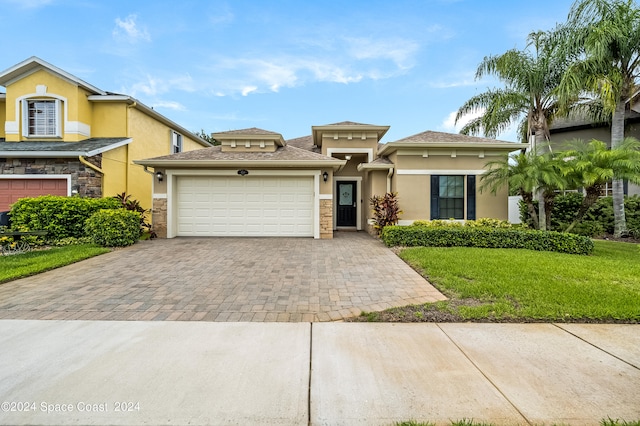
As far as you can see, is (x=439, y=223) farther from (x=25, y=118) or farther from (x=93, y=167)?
(x=25, y=118)

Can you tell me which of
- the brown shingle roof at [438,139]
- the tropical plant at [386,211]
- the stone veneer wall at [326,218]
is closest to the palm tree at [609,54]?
the brown shingle roof at [438,139]

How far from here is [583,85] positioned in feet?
36.1

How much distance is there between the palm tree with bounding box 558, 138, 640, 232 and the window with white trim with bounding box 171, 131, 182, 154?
56.5 feet

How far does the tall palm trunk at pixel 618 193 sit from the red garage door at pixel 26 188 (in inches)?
781

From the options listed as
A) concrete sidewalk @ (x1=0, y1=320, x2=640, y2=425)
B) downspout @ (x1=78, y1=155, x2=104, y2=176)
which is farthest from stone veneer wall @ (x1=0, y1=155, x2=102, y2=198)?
concrete sidewalk @ (x1=0, y1=320, x2=640, y2=425)

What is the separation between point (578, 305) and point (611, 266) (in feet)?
11.3

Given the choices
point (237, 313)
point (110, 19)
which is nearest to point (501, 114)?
point (237, 313)

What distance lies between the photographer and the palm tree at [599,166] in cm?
848

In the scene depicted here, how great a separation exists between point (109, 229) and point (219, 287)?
6.00 meters

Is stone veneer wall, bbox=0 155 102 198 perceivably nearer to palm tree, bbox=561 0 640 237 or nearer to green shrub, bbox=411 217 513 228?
green shrub, bbox=411 217 513 228

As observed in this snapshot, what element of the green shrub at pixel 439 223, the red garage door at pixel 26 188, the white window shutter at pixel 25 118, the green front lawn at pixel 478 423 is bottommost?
the green front lawn at pixel 478 423

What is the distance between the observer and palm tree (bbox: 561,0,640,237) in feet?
34.2

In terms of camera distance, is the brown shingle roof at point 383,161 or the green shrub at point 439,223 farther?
the brown shingle roof at point 383,161

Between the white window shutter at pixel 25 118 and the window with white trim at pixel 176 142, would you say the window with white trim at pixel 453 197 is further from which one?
the white window shutter at pixel 25 118
